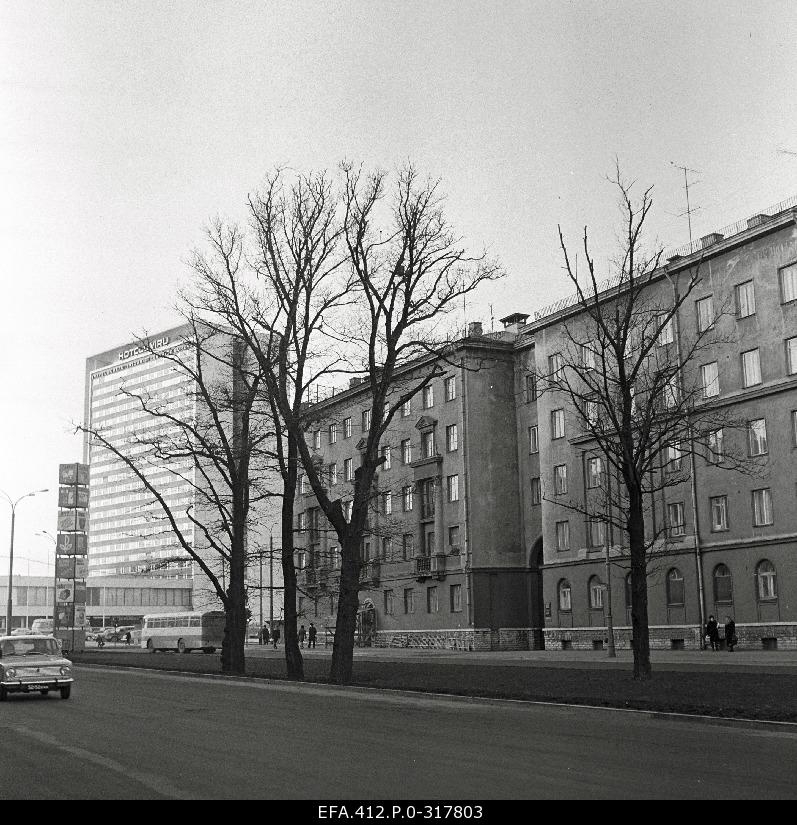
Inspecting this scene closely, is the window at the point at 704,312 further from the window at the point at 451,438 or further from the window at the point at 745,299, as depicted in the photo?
the window at the point at 451,438

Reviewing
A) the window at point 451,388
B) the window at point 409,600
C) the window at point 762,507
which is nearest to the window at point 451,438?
the window at point 451,388

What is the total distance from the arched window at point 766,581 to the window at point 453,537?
2255 centimetres

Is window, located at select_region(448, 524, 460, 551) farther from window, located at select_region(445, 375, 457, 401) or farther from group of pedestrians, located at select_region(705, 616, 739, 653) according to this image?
group of pedestrians, located at select_region(705, 616, 739, 653)

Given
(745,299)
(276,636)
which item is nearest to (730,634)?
(745,299)

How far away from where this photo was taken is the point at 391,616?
72062mm

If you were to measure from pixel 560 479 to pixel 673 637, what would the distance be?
12.5 m

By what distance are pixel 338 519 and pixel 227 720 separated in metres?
13.2

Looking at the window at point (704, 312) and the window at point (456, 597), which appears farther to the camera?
the window at point (456, 597)

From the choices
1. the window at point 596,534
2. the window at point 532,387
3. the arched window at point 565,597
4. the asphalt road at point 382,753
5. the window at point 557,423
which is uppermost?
the window at point 557,423

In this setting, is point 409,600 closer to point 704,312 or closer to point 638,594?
point 704,312

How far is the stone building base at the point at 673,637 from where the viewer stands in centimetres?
4506

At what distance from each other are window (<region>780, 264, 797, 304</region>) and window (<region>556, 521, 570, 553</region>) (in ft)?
59.9
